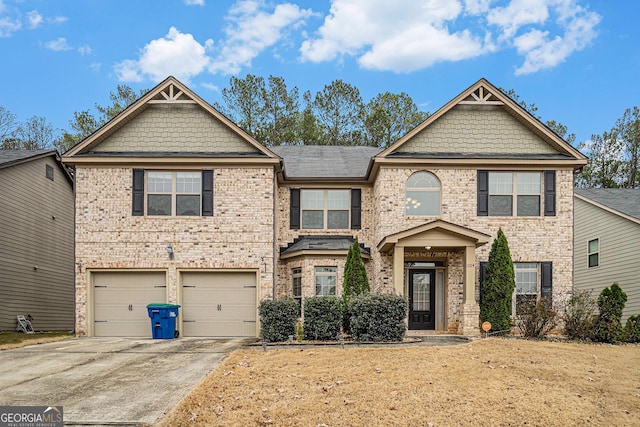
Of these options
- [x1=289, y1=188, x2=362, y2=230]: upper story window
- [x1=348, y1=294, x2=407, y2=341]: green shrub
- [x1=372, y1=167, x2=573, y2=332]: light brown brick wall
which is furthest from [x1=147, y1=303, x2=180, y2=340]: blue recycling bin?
[x1=372, y1=167, x2=573, y2=332]: light brown brick wall

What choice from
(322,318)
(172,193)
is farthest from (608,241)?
(172,193)

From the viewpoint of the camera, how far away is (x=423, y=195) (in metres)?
17.0

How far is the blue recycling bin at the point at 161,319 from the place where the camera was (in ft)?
50.8

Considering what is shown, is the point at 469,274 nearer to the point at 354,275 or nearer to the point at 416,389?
the point at 354,275

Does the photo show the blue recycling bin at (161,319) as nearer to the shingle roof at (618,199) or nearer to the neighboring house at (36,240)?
the neighboring house at (36,240)

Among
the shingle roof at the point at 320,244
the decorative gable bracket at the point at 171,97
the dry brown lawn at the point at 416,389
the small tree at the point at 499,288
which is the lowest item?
the dry brown lawn at the point at 416,389

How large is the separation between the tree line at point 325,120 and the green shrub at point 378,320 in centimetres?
2103

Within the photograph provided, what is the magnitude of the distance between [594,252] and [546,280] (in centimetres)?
536

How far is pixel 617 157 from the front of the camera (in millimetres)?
35906

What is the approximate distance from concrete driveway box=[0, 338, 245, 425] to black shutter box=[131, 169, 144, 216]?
157 inches

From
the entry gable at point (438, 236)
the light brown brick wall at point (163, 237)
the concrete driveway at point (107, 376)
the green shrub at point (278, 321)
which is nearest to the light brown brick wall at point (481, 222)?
the entry gable at point (438, 236)

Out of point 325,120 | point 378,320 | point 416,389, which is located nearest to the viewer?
point 416,389

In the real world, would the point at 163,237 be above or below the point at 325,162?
below

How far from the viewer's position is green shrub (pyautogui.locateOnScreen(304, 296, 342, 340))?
13492mm
